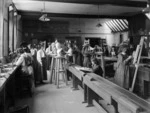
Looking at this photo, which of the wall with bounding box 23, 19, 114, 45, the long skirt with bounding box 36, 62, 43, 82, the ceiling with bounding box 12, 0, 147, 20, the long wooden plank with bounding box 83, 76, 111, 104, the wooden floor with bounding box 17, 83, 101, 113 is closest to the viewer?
the long wooden plank with bounding box 83, 76, 111, 104

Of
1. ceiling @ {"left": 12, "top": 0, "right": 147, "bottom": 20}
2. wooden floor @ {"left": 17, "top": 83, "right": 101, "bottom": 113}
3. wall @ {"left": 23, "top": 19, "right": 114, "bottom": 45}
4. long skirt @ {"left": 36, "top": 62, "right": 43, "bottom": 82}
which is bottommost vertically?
wooden floor @ {"left": 17, "top": 83, "right": 101, "bottom": 113}

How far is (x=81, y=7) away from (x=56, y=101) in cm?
644

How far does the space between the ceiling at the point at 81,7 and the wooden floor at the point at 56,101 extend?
4.03 metres

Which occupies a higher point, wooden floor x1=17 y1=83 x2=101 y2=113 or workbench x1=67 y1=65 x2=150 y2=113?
workbench x1=67 y1=65 x2=150 y2=113

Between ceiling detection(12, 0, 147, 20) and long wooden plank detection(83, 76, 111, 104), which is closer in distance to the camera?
long wooden plank detection(83, 76, 111, 104)

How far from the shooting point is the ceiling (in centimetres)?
755

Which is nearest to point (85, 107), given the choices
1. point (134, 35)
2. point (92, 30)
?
point (134, 35)

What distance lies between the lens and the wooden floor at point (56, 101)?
3.44 meters

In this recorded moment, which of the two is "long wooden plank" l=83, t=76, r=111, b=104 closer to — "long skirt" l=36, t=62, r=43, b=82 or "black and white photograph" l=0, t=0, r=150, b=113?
"black and white photograph" l=0, t=0, r=150, b=113

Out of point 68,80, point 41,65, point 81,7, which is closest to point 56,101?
point 41,65

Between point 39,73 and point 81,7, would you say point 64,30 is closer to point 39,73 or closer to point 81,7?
point 81,7

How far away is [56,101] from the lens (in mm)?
3982

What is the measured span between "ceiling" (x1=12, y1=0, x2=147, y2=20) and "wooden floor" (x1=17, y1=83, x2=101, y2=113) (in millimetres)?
4027

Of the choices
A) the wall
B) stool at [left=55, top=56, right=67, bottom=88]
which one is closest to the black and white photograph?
stool at [left=55, top=56, right=67, bottom=88]
